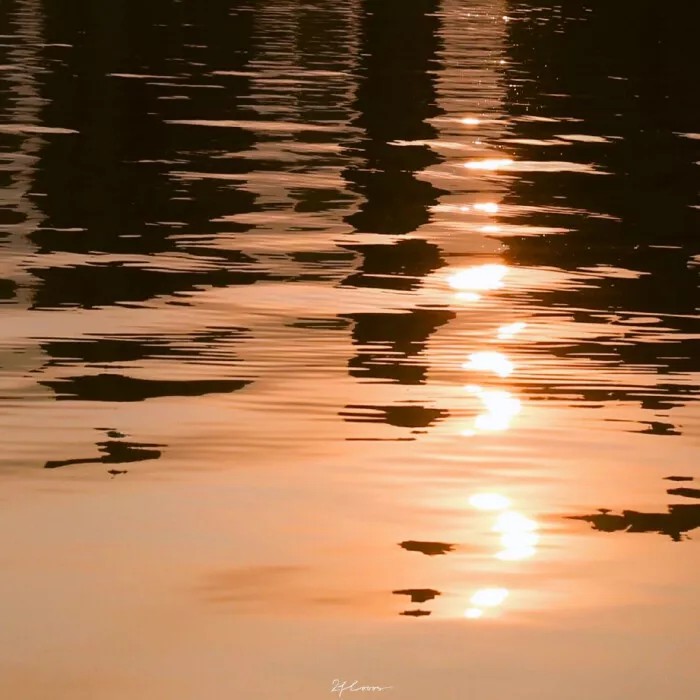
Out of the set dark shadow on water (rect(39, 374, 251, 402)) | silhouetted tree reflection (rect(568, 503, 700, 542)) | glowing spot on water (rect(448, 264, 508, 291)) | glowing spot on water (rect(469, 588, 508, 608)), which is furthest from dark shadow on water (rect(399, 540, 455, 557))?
glowing spot on water (rect(448, 264, 508, 291))

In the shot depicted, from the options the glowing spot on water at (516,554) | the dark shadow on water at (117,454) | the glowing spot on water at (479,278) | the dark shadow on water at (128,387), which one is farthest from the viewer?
the glowing spot on water at (479,278)

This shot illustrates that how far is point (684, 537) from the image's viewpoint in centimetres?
387

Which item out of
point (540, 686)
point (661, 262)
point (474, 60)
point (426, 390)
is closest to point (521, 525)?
point (540, 686)

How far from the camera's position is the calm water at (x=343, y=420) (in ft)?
10.4

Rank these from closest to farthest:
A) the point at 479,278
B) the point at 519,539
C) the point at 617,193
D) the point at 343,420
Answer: the point at 519,539 → the point at 343,420 → the point at 479,278 → the point at 617,193

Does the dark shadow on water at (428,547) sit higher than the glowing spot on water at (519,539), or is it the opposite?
the dark shadow on water at (428,547)

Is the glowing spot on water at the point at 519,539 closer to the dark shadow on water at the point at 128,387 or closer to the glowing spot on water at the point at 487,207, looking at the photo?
the dark shadow on water at the point at 128,387

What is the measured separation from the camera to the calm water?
317 centimetres

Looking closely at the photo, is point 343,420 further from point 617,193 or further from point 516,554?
point 617,193

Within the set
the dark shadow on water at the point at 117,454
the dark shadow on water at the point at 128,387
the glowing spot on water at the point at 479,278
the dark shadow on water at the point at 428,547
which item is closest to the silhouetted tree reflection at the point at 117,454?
the dark shadow on water at the point at 117,454

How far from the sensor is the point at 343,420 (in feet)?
15.4
